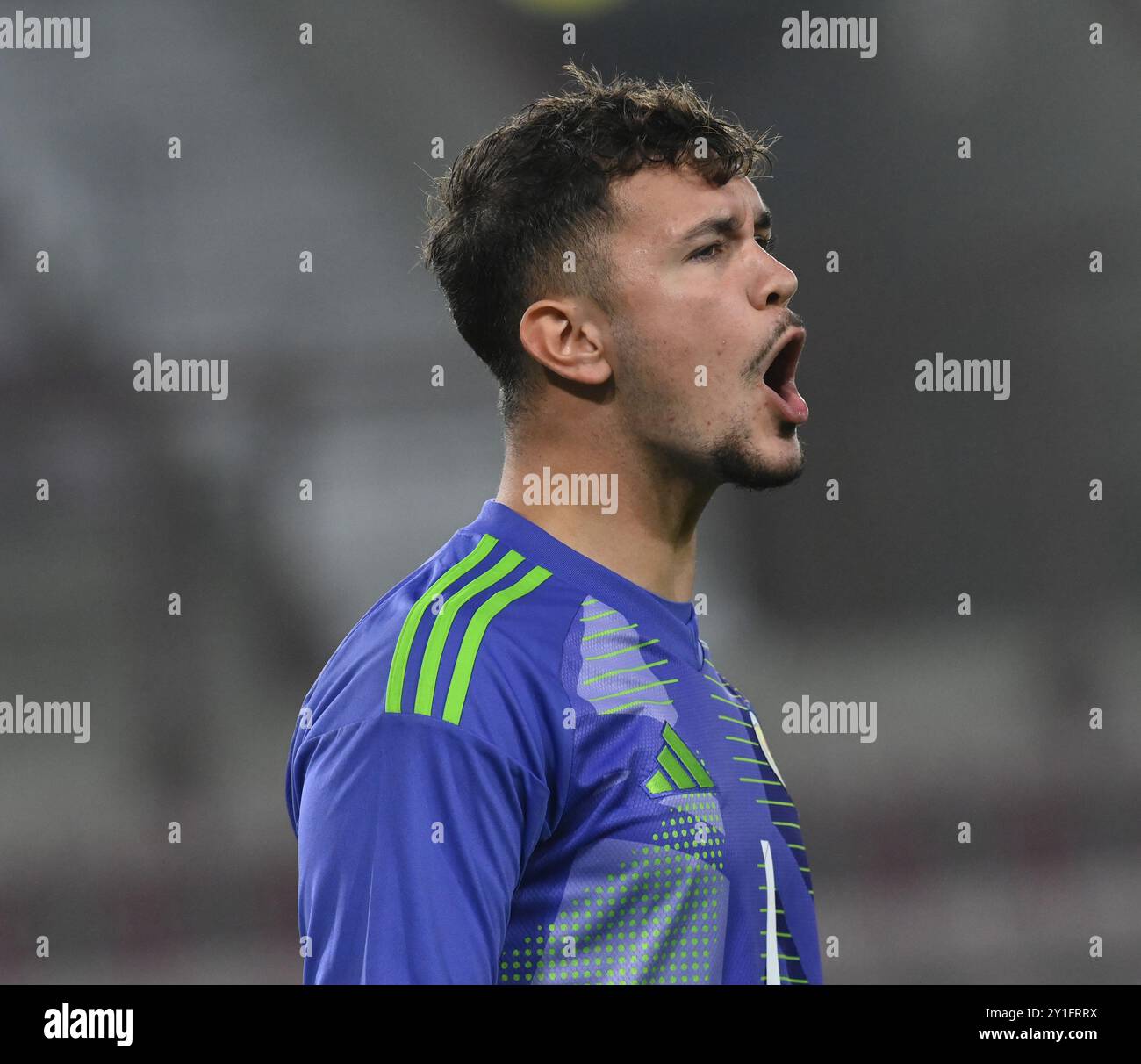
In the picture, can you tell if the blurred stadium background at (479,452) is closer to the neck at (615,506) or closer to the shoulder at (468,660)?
the neck at (615,506)

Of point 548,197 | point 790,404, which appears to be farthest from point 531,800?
point 548,197

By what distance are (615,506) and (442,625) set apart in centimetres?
33

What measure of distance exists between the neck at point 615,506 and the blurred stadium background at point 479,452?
3738mm

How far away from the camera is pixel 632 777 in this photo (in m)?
1.32

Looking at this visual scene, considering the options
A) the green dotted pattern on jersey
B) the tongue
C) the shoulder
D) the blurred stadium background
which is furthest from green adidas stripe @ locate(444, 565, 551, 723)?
the blurred stadium background

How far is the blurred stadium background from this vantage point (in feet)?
16.4

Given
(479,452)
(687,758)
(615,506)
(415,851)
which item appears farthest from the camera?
(479,452)

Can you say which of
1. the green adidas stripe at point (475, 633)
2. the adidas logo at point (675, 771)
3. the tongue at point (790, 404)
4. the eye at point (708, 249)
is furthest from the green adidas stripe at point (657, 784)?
the eye at point (708, 249)

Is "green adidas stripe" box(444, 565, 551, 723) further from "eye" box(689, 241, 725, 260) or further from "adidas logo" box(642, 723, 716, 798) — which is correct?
"eye" box(689, 241, 725, 260)

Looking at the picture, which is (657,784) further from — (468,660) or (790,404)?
(790,404)

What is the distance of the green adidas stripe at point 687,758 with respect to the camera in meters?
1.38

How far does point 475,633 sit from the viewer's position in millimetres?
1312

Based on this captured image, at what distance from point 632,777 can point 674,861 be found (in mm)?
98

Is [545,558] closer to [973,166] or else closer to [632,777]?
[632,777]
